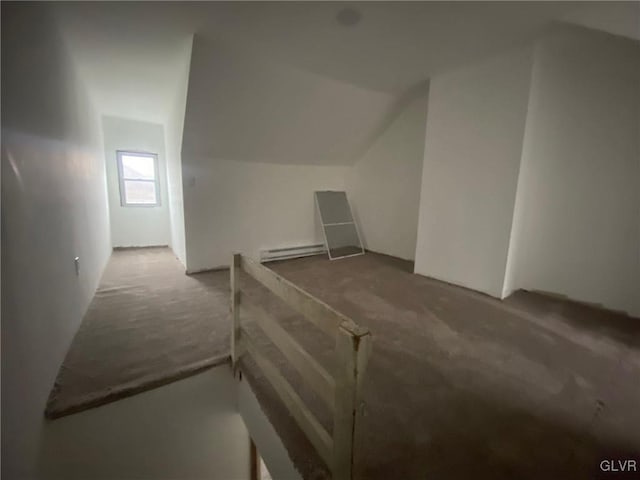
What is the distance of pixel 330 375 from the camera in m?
1.10

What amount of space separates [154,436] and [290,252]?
2.83 meters

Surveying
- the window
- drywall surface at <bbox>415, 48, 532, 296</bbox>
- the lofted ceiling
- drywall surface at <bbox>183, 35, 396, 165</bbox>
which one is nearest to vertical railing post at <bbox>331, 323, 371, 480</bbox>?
the lofted ceiling

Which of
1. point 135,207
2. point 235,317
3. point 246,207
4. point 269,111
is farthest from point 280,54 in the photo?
point 135,207

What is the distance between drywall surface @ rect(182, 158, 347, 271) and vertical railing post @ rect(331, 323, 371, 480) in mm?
3003

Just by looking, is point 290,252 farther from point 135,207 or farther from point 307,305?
point 307,305

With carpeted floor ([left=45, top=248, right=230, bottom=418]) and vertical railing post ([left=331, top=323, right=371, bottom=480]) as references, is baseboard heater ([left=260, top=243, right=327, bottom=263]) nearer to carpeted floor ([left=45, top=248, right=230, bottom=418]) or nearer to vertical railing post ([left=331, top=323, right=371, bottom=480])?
carpeted floor ([left=45, top=248, right=230, bottom=418])

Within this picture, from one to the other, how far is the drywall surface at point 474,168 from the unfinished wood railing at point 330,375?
7.68 feet

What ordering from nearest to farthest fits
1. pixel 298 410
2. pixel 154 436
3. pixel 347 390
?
1. pixel 347 390
2. pixel 298 410
3. pixel 154 436

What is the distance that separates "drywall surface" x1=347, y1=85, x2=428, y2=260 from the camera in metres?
3.79

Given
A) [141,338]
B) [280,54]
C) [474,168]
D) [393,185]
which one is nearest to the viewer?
[141,338]

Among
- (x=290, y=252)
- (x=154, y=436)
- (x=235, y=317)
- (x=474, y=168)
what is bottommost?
(x=154, y=436)

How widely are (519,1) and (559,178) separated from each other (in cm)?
163

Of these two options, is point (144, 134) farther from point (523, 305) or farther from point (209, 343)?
point (523, 305)

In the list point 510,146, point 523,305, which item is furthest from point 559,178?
point 523,305
